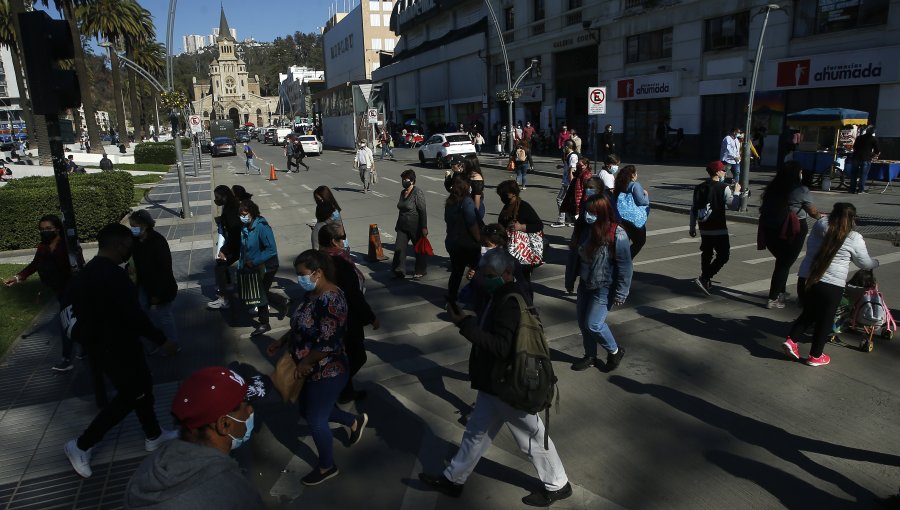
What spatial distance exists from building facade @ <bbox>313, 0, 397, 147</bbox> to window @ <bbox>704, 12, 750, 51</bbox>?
80.9ft

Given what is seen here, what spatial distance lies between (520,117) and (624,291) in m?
36.5

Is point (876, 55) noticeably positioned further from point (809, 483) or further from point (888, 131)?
point (809, 483)

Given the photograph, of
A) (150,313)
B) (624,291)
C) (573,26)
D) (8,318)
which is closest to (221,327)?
(150,313)

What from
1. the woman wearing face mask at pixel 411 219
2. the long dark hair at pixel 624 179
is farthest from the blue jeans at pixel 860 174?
the woman wearing face mask at pixel 411 219

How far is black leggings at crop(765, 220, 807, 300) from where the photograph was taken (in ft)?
23.9

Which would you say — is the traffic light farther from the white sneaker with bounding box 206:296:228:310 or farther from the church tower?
the church tower

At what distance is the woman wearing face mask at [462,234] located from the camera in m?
7.54

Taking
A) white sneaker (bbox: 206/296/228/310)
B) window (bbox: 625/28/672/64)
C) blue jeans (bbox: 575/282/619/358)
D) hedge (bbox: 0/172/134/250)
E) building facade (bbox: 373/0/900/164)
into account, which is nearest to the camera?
blue jeans (bbox: 575/282/619/358)

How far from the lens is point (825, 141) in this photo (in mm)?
17953

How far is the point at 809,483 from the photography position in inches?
163

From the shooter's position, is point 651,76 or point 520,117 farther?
point 520,117

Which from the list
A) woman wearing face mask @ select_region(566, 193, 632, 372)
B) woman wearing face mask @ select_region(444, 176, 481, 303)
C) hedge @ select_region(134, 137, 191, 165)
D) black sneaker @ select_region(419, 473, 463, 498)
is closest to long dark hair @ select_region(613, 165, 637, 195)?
woman wearing face mask @ select_region(444, 176, 481, 303)

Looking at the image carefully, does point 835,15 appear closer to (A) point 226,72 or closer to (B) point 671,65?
(B) point 671,65

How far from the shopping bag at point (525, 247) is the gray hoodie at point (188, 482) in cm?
457
